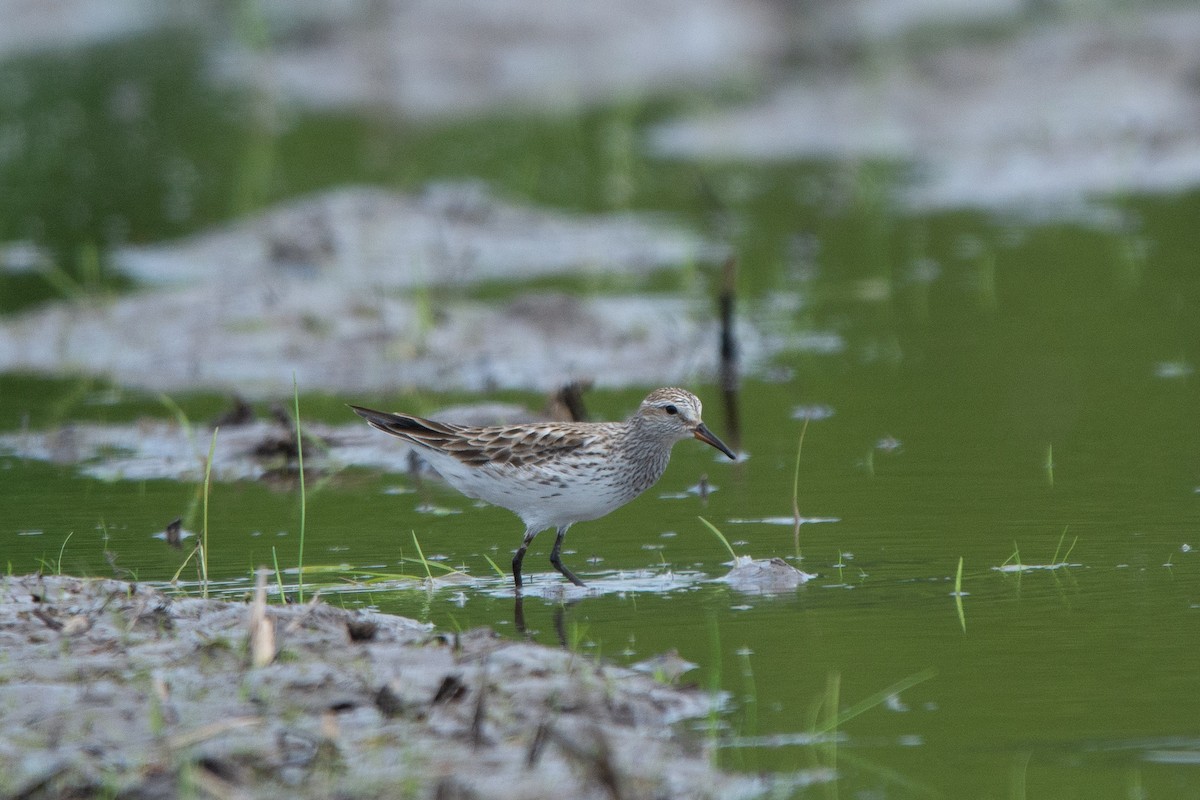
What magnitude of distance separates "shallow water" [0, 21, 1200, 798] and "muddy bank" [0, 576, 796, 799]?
0.34 metres

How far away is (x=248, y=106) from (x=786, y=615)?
843 inches

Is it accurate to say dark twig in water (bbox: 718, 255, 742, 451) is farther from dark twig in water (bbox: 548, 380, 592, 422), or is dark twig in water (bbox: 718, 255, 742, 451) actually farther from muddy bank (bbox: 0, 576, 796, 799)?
muddy bank (bbox: 0, 576, 796, 799)

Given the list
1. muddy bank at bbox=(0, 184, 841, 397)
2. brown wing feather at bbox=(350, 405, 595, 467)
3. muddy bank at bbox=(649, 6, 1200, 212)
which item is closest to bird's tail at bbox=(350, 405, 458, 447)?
brown wing feather at bbox=(350, 405, 595, 467)

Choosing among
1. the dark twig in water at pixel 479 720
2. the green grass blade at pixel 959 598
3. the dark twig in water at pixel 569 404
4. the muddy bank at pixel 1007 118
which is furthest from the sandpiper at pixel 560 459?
the muddy bank at pixel 1007 118

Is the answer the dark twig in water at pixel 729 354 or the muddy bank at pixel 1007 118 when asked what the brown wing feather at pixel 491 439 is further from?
the muddy bank at pixel 1007 118

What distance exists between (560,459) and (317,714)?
6.90 ft

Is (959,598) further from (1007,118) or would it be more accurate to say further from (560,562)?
(1007,118)

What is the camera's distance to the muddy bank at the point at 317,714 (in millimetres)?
4770

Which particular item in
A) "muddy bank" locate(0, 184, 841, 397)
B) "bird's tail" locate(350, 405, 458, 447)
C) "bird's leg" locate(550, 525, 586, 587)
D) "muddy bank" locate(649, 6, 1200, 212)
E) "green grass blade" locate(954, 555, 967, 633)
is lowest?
"green grass blade" locate(954, 555, 967, 633)

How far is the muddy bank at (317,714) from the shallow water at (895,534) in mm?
335

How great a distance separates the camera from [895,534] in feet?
25.0

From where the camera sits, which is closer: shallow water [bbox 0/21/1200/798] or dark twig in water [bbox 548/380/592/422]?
shallow water [bbox 0/21/1200/798]

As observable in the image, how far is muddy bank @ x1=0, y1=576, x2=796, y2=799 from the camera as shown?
4.77m

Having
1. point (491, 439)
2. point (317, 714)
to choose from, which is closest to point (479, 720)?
point (317, 714)
